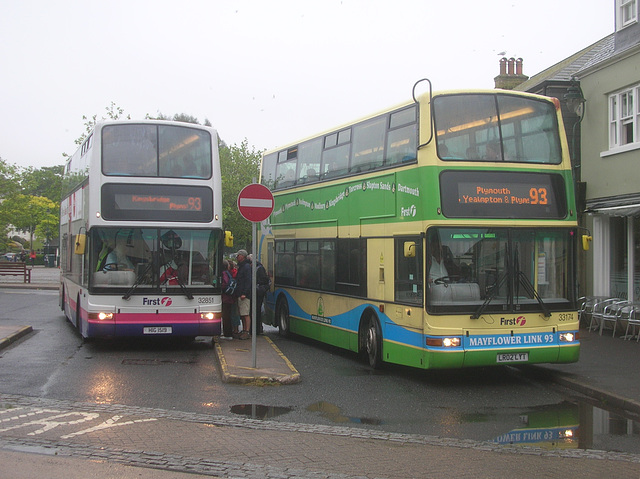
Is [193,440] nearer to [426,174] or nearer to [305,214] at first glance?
[426,174]

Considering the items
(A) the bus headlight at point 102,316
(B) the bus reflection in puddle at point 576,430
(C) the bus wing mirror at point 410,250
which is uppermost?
(C) the bus wing mirror at point 410,250

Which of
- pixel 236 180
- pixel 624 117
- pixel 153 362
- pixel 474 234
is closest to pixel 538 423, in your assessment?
pixel 474 234

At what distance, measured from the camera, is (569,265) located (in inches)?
424

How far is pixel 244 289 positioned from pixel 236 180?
43.3m

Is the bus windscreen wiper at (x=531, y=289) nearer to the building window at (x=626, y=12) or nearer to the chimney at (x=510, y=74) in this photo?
the building window at (x=626, y=12)

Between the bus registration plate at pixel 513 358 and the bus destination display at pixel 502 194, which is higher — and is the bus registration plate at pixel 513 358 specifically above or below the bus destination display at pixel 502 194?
below

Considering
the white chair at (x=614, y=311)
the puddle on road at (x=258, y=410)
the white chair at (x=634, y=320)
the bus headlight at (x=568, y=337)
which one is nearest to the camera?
the puddle on road at (x=258, y=410)

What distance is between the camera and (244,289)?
1520 cm

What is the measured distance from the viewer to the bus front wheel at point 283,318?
671 inches

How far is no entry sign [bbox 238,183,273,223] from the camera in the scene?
36.3ft

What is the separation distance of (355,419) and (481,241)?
11.5 ft

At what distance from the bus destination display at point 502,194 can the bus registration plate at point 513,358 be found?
2051 millimetres

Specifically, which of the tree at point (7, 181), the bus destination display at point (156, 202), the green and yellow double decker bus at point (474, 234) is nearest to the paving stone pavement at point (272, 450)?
the green and yellow double decker bus at point (474, 234)

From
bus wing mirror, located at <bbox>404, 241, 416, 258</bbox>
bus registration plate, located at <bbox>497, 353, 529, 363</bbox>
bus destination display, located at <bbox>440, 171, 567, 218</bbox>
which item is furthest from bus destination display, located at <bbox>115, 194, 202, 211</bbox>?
bus registration plate, located at <bbox>497, 353, 529, 363</bbox>
